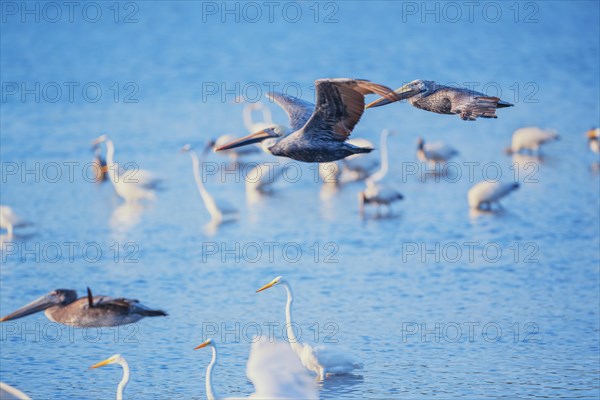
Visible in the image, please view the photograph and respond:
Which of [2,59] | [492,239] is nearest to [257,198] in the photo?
[492,239]

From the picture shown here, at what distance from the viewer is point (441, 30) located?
39.3 metres

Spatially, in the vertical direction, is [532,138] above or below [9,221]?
above

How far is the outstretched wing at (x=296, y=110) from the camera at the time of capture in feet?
34.9

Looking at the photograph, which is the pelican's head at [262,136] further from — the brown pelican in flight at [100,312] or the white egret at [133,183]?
the white egret at [133,183]

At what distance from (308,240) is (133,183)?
366 cm

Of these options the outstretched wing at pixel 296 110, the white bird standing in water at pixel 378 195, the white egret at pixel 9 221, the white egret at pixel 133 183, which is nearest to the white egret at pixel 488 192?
the white bird standing in water at pixel 378 195

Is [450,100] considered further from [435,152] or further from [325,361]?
[435,152]

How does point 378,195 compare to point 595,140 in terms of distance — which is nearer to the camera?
point 378,195

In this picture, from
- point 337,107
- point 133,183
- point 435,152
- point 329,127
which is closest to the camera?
point 337,107

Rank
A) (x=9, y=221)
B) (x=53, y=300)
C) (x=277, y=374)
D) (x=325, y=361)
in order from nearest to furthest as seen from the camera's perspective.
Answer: (x=277, y=374)
(x=53, y=300)
(x=325, y=361)
(x=9, y=221)

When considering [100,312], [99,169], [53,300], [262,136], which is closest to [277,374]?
[100,312]

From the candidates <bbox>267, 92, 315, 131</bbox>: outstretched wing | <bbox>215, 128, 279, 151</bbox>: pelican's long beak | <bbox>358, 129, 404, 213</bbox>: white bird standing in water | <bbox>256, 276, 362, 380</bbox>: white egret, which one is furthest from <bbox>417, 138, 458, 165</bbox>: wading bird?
<bbox>215, 128, 279, 151</bbox>: pelican's long beak

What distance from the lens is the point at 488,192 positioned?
1741 centimetres

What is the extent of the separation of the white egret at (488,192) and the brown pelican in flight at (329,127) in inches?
301
